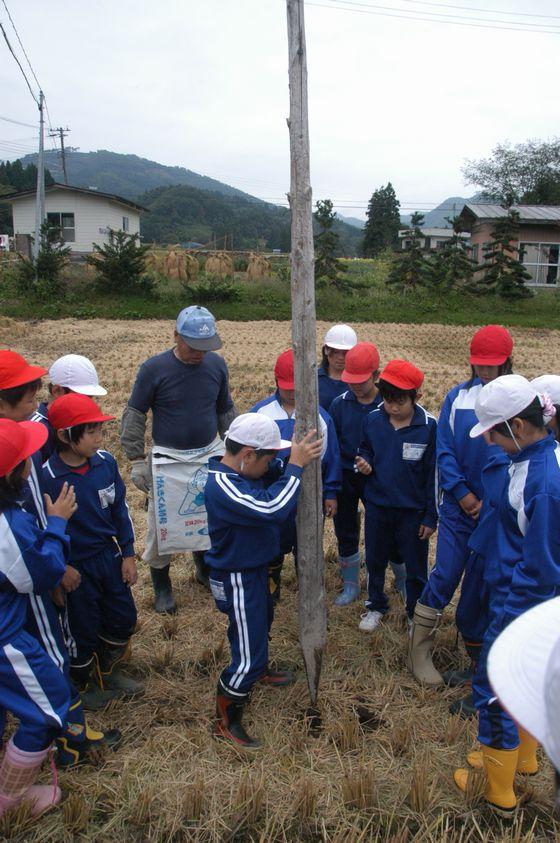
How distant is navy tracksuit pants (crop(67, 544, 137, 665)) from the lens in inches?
133

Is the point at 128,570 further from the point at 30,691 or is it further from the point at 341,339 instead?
the point at 341,339

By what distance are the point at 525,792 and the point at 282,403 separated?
8.20 ft

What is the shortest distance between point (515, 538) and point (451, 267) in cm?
2395

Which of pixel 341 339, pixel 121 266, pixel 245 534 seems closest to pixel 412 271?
pixel 121 266

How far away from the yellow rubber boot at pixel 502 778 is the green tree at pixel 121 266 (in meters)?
23.1

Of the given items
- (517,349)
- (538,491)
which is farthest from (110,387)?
A: (517,349)

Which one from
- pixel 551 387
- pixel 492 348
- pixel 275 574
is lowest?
pixel 275 574

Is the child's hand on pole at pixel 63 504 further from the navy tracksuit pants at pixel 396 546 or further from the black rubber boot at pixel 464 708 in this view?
the black rubber boot at pixel 464 708

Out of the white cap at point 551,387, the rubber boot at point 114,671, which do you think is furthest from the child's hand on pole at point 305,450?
the rubber boot at point 114,671

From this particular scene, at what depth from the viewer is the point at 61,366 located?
3852 millimetres

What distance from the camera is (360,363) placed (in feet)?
14.4

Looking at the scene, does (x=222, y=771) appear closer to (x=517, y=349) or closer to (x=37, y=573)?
(x=37, y=573)

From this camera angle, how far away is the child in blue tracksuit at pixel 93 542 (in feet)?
10.7

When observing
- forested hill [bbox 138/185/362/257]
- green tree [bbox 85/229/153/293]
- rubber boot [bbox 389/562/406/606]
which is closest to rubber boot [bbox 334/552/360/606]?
rubber boot [bbox 389/562/406/606]
